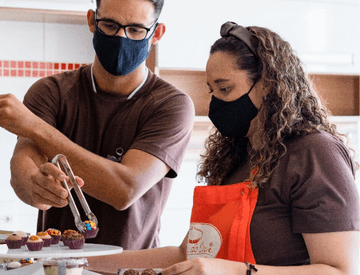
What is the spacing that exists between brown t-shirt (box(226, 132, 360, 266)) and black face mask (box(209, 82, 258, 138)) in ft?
0.48

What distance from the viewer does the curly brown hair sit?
1140 mm

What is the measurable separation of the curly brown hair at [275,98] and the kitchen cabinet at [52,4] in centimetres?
142

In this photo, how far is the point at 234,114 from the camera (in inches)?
48.7

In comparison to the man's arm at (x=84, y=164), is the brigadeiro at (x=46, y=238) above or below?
below

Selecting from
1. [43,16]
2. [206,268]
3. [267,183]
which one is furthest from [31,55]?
[206,268]

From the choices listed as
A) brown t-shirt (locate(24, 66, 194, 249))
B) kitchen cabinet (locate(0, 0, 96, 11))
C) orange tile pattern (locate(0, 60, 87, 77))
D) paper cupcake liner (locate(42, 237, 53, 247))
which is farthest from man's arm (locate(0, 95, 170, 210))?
orange tile pattern (locate(0, 60, 87, 77))

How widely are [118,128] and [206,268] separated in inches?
25.8

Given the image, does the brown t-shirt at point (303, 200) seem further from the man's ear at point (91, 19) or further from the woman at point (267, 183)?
the man's ear at point (91, 19)

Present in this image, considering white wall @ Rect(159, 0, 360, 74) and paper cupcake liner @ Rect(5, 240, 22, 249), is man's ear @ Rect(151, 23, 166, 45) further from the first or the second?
white wall @ Rect(159, 0, 360, 74)

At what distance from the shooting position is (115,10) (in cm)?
142

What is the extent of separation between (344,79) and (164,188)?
216cm

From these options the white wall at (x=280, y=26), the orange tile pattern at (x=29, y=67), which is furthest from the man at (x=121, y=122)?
the orange tile pattern at (x=29, y=67)

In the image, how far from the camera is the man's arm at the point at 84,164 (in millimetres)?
1250

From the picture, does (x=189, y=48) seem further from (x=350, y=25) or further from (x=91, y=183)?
(x=91, y=183)
